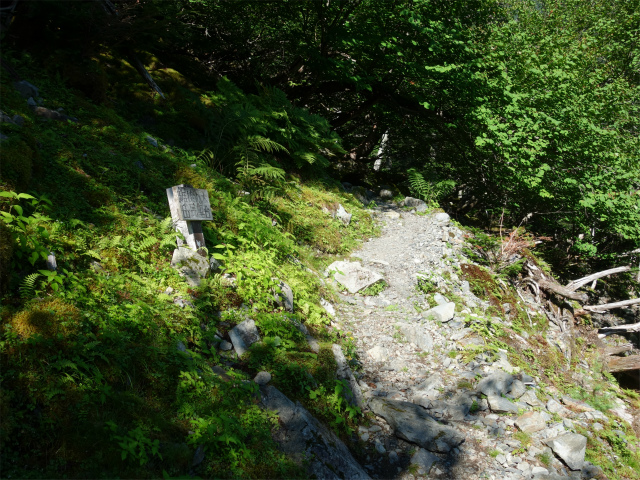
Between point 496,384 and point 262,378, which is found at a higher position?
point 262,378

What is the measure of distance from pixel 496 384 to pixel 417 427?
1.50 metres

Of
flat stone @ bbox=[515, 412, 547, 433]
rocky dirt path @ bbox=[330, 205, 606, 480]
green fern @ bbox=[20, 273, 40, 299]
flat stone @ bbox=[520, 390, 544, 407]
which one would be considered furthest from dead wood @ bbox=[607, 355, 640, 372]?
green fern @ bbox=[20, 273, 40, 299]

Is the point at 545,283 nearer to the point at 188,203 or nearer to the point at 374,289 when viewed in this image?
the point at 374,289

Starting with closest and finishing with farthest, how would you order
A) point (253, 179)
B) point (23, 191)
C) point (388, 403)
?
point (23, 191) < point (388, 403) < point (253, 179)

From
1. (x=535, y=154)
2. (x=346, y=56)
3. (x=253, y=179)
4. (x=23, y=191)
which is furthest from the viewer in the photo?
(x=346, y=56)

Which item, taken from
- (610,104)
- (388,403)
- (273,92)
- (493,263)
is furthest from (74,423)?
(610,104)

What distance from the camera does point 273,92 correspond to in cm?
995

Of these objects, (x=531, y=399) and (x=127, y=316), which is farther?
(x=531, y=399)

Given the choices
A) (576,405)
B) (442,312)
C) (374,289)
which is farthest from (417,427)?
(374,289)

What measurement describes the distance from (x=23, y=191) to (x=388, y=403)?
4.64 meters

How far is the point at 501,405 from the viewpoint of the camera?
4754 millimetres

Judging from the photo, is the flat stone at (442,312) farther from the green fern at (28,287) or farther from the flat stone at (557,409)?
the green fern at (28,287)

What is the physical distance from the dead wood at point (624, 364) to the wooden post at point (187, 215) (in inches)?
367

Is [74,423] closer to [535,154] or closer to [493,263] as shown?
[493,263]
